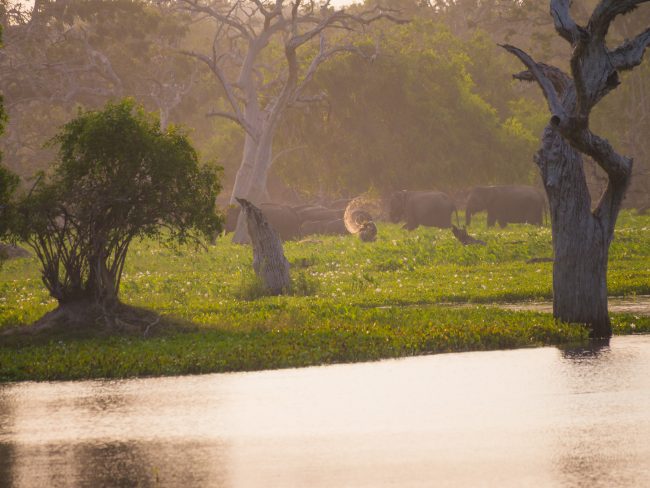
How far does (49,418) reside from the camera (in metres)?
12.3

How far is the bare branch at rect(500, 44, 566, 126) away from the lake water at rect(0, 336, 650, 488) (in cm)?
324

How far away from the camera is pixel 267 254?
25859 millimetres

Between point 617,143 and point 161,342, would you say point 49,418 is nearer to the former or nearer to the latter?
point 161,342

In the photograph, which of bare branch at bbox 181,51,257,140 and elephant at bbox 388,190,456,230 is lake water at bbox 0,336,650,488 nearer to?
bare branch at bbox 181,51,257,140

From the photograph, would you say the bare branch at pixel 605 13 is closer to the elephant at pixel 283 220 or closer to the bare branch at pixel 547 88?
the bare branch at pixel 547 88

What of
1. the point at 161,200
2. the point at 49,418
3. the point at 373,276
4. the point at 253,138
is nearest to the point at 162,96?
the point at 253,138

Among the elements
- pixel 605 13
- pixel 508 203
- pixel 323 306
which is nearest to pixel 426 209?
pixel 508 203

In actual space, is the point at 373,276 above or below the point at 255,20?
below

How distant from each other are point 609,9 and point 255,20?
4490 centimetres

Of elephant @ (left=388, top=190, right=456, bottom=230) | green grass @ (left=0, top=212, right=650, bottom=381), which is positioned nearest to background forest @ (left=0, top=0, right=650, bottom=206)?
elephant @ (left=388, top=190, right=456, bottom=230)

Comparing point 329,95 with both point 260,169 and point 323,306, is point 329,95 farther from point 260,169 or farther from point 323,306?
point 323,306

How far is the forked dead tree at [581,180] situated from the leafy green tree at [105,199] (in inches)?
238

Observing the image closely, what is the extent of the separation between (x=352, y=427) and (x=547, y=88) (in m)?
7.28

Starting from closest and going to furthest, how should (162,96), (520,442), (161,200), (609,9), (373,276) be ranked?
(520,442) < (609,9) < (161,200) < (373,276) < (162,96)
